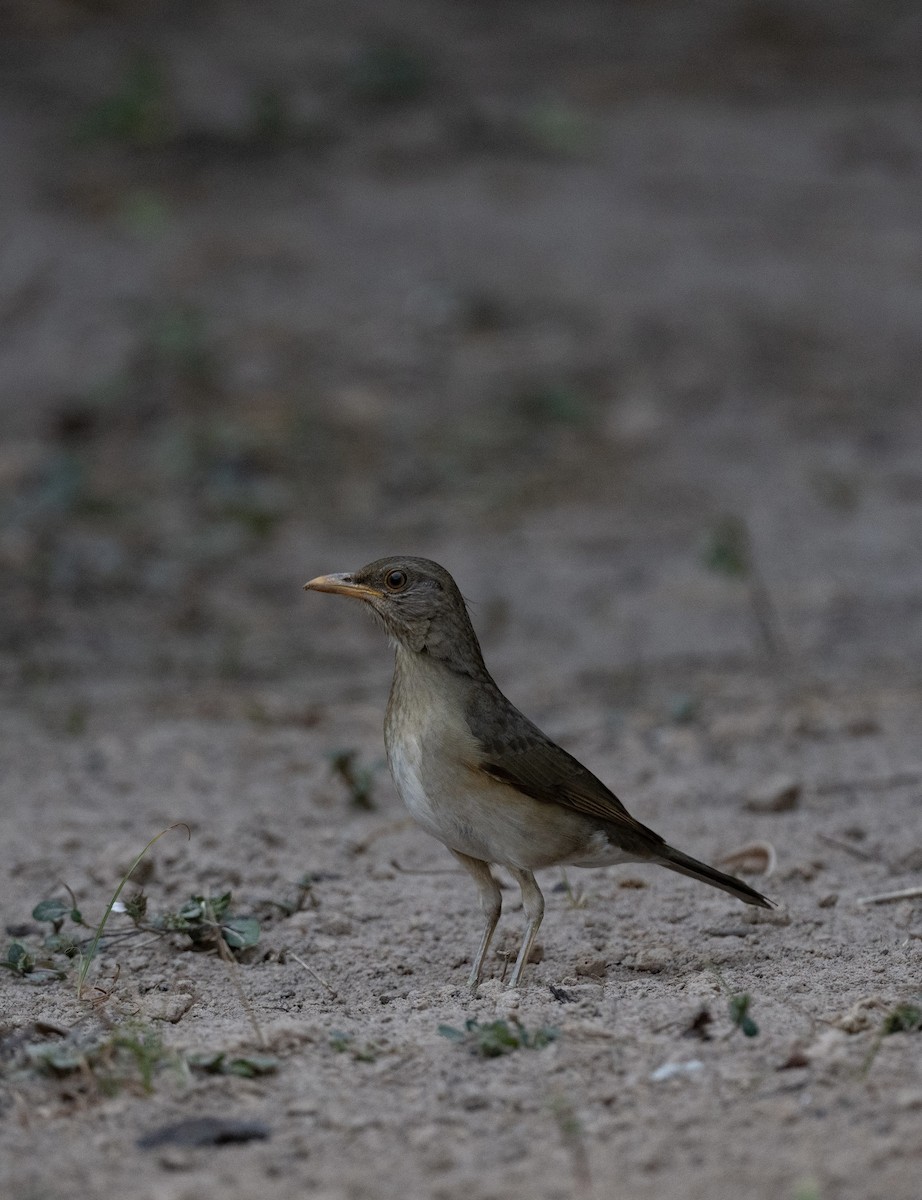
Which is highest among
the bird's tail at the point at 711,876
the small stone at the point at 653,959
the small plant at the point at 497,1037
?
the small plant at the point at 497,1037

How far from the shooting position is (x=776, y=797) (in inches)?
253

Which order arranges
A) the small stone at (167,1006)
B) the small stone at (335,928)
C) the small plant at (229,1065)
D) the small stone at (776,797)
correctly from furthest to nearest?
the small stone at (776,797) → the small stone at (335,928) → the small stone at (167,1006) → the small plant at (229,1065)

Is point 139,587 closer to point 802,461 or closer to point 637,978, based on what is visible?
point 802,461

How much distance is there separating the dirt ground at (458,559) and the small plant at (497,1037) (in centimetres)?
2

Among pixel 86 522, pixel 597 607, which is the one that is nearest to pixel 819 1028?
pixel 597 607

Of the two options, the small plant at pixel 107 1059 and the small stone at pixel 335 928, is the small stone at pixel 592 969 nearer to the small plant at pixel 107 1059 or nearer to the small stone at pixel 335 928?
the small stone at pixel 335 928

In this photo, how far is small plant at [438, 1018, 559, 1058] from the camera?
12.7ft

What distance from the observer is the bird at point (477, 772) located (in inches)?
188

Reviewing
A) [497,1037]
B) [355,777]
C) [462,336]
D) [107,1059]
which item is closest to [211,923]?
[107,1059]

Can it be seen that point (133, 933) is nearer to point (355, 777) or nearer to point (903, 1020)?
point (355, 777)

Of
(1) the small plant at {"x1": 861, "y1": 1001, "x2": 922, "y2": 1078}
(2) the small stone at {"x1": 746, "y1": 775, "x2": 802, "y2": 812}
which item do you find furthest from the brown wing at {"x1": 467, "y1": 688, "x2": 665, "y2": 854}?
(2) the small stone at {"x1": 746, "y1": 775, "x2": 802, "y2": 812}

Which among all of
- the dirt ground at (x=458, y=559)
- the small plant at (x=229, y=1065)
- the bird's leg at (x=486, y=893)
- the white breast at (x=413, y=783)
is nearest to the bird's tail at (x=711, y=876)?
the dirt ground at (x=458, y=559)

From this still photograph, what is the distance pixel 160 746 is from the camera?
7309mm

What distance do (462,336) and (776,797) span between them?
278 inches
